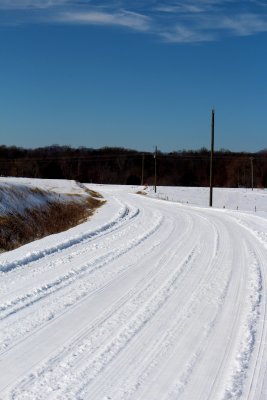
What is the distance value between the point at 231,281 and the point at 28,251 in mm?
4926

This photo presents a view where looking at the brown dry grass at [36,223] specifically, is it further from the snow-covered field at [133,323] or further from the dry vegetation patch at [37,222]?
the snow-covered field at [133,323]

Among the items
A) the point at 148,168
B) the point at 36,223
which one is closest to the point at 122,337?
the point at 36,223

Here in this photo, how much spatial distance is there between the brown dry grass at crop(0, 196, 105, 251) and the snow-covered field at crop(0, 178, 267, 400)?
18.3ft

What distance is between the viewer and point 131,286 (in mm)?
8555

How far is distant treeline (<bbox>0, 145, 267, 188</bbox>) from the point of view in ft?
432

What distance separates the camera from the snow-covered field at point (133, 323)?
185 inches

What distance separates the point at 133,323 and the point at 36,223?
17.2 m

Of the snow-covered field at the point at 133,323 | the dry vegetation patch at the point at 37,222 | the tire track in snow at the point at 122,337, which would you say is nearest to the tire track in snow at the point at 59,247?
the snow-covered field at the point at 133,323

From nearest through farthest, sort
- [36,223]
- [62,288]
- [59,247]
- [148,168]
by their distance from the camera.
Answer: [62,288] < [59,247] < [36,223] < [148,168]

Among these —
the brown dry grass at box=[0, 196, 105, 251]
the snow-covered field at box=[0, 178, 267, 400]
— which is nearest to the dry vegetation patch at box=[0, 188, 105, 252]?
the brown dry grass at box=[0, 196, 105, 251]

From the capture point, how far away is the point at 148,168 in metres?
149

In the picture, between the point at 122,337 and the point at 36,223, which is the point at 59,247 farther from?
the point at 36,223

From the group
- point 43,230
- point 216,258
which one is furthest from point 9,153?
point 216,258

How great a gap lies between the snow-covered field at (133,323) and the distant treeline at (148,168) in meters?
113
